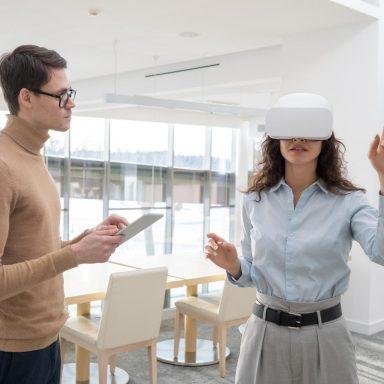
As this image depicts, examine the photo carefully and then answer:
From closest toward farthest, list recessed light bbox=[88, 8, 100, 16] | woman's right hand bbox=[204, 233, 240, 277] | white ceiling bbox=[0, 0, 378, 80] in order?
1. woman's right hand bbox=[204, 233, 240, 277]
2. white ceiling bbox=[0, 0, 378, 80]
3. recessed light bbox=[88, 8, 100, 16]

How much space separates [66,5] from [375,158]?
3791mm

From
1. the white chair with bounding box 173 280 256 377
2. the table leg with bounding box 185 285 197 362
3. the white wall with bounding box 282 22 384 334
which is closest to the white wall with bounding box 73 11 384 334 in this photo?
the white wall with bounding box 282 22 384 334

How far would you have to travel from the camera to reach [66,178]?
974 cm

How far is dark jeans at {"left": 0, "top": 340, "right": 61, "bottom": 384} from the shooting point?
1.54 metres

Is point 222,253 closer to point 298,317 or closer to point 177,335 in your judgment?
point 298,317

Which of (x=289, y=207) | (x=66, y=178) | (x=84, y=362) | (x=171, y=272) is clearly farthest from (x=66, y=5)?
(x=66, y=178)

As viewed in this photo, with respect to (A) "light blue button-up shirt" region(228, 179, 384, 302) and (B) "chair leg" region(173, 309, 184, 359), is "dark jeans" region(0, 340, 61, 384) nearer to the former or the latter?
(A) "light blue button-up shirt" region(228, 179, 384, 302)

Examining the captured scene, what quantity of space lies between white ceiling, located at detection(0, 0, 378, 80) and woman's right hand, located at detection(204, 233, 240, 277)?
3045 mm

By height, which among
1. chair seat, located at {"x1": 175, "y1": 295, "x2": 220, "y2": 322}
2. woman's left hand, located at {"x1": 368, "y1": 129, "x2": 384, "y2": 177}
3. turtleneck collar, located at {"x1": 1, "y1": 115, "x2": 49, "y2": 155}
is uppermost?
turtleneck collar, located at {"x1": 1, "y1": 115, "x2": 49, "y2": 155}

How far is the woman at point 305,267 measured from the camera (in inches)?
64.5

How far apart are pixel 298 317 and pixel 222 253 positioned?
302 mm

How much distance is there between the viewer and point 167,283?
12.4ft

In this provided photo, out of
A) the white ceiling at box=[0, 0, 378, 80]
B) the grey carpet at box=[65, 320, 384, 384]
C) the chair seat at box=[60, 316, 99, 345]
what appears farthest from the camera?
the white ceiling at box=[0, 0, 378, 80]

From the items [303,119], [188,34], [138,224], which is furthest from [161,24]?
[138,224]
